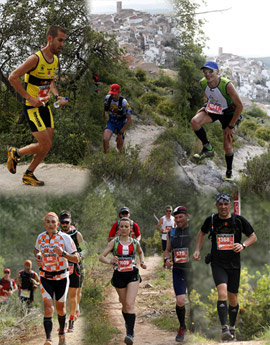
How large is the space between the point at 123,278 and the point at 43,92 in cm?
248

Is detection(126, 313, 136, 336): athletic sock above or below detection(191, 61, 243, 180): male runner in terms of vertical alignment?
below

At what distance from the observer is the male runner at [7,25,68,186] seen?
22.1 feet

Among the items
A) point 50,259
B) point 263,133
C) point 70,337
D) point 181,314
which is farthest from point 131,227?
point 263,133

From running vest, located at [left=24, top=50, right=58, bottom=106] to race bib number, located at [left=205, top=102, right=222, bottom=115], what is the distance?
1.83 metres

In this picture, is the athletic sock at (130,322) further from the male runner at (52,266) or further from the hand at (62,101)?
the hand at (62,101)

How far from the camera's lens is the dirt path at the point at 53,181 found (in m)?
7.02

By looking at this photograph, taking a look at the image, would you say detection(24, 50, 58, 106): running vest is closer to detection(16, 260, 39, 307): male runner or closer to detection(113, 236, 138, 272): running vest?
detection(113, 236, 138, 272): running vest

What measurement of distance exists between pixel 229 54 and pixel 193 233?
244cm

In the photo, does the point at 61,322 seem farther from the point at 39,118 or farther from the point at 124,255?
the point at 39,118

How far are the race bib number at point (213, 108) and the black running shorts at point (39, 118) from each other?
1859 millimetres

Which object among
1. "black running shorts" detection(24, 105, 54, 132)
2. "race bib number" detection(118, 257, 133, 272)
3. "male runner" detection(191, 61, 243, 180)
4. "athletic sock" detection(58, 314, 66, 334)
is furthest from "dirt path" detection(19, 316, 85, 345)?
"male runner" detection(191, 61, 243, 180)

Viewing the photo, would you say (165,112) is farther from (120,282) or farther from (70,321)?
(70,321)

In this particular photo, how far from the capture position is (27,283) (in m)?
11.0

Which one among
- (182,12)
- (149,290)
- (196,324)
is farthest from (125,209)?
(182,12)
